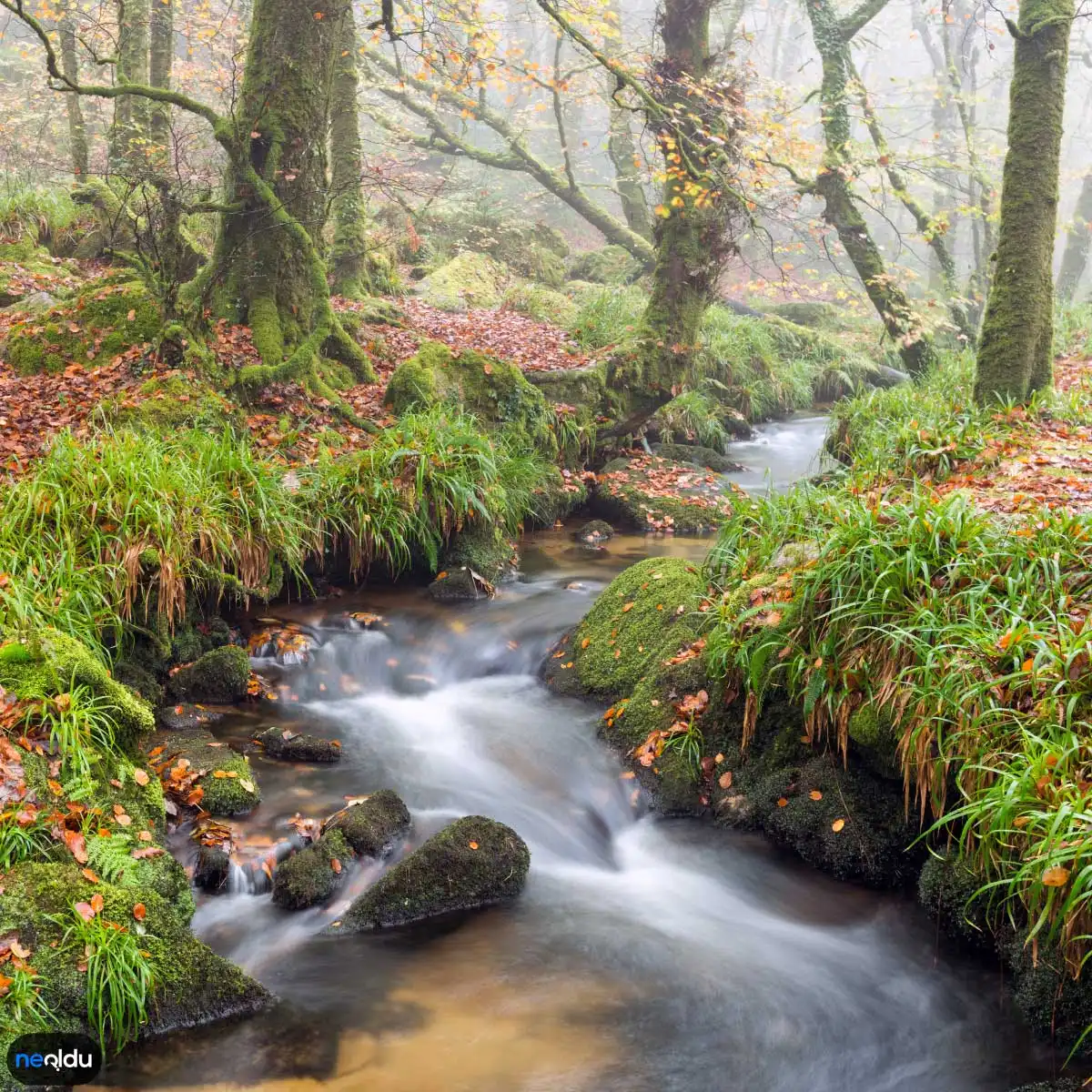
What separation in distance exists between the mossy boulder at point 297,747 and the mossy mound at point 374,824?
62cm

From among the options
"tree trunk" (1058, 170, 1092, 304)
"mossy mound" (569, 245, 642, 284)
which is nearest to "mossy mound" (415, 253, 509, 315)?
"mossy mound" (569, 245, 642, 284)

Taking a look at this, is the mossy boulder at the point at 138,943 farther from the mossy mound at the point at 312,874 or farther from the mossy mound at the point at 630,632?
the mossy mound at the point at 630,632

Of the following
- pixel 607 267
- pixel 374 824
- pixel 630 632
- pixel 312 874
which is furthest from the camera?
pixel 607 267

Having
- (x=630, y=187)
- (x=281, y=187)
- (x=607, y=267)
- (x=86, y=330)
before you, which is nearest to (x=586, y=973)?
(x=86, y=330)

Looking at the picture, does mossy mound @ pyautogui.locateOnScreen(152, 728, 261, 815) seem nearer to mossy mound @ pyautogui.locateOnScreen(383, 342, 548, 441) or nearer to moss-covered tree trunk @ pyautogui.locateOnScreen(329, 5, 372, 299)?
mossy mound @ pyautogui.locateOnScreen(383, 342, 548, 441)

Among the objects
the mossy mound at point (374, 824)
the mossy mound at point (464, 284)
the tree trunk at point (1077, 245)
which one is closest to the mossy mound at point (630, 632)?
the mossy mound at point (374, 824)

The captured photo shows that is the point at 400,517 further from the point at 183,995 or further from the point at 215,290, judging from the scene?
the point at 183,995

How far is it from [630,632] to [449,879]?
2.60 m

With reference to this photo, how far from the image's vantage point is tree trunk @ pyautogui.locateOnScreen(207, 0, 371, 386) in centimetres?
867

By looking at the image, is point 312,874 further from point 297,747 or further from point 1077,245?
point 1077,245

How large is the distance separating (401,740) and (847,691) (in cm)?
296

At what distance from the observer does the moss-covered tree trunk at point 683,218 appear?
10.1 metres

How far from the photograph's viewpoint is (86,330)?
8508mm

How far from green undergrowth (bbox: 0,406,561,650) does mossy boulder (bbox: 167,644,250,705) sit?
0.33 m
